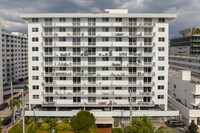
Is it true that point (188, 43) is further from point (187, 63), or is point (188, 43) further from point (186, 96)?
point (186, 96)

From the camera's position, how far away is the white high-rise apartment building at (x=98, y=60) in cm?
4144

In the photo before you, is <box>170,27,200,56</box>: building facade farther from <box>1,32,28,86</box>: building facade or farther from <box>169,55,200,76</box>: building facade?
<box>1,32,28,86</box>: building facade

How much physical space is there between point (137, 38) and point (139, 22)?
4.56 m

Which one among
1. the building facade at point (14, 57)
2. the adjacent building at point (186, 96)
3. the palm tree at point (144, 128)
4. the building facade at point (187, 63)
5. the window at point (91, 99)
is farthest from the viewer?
the building facade at point (14, 57)

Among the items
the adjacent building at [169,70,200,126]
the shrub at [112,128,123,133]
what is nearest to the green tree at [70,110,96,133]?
the shrub at [112,128,123,133]

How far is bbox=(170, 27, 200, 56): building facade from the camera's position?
80.8 meters

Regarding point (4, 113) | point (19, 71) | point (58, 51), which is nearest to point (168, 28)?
point (58, 51)

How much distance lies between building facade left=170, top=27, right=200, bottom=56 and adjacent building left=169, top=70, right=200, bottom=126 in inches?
1667

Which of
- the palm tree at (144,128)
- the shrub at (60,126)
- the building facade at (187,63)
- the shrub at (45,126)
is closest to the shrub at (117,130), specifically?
the palm tree at (144,128)

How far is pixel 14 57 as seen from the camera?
283 feet

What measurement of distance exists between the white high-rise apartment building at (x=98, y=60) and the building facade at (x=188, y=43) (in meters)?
51.0

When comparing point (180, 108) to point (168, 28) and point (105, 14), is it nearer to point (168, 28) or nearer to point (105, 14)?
point (168, 28)

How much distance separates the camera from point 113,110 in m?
42.0

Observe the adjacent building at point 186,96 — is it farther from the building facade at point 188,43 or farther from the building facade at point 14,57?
the building facade at point 14,57
